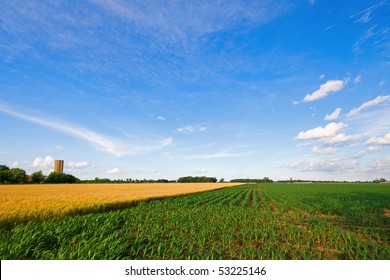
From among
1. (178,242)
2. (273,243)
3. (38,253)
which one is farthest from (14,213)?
(273,243)

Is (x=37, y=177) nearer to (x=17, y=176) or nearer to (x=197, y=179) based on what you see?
(x=17, y=176)

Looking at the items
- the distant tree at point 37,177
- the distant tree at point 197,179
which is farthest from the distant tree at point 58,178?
the distant tree at point 197,179

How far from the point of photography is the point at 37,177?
9394 centimetres

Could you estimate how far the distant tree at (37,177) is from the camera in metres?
92.4

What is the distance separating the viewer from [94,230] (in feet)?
33.3

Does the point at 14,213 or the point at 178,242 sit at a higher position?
the point at 14,213

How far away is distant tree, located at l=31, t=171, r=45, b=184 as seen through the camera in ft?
303

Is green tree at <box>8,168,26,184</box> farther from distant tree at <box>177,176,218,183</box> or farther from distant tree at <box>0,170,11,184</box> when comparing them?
distant tree at <box>177,176,218,183</box>

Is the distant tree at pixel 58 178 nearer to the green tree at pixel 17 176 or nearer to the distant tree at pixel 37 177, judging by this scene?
the distant tree at pixel 37 177

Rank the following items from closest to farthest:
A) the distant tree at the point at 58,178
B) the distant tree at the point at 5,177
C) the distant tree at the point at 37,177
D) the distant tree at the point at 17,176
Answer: the distant tree at the point at 5,177, the distant tree at the point at 17,176, the distant tree at the point at 37,177, the distant tree at the point at 58,178

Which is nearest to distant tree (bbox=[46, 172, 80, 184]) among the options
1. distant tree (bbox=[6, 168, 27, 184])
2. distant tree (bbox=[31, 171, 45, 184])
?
distant tree (bbox=[31, 171, 45, 184])

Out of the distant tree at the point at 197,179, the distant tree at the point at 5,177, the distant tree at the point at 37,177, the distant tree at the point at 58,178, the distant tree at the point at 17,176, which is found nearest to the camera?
the distant tree at the point at 5,177
